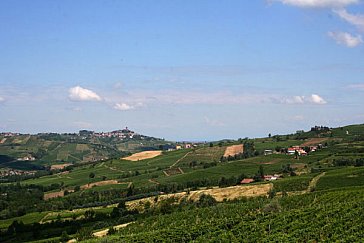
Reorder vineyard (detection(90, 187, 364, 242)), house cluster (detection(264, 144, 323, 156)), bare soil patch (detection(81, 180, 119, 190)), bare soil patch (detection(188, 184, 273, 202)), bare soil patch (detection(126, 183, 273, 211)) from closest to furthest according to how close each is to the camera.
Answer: vineyard (detection(90, 187, 364, 242))
bare soil patch (detection(188, 184, 273, 202))
bare soil patch (detection(126, 183, 273, 211))
bare soil patch (detection(81, 180, 119, 190))
house cluster (detection(264, 144, 323, 156))

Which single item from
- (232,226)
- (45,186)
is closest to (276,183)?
(232,226)

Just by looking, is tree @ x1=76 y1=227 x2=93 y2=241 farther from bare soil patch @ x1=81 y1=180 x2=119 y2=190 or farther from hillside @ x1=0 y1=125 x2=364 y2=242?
bare soil patch @ x1=81 y1=180 x2=119 y2=190

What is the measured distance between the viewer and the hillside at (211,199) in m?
57.9

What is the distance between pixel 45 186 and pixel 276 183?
342ft

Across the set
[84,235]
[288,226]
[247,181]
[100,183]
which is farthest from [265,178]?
[288,226]

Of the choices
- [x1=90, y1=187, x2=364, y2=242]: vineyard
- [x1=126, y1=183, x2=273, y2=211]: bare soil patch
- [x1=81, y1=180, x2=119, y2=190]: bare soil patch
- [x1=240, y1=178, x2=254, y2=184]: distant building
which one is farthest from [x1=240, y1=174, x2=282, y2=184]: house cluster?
[x1=90, y1=187, x2=364, y2=242]: vineyard

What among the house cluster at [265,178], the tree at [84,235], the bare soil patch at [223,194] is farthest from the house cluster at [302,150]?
the tree at [84,235]

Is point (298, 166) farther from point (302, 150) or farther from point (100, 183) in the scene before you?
point (100, 183)

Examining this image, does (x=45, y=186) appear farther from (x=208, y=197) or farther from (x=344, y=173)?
(x=344, y=173)

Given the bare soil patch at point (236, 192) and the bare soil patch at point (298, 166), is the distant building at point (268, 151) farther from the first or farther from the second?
the bare soil patch at point (236, 192)

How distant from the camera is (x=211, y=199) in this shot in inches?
4208

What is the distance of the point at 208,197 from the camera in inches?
4272

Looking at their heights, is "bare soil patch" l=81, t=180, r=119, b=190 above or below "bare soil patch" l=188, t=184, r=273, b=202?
above

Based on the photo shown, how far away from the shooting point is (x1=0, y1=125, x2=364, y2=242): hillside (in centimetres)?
5793
